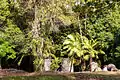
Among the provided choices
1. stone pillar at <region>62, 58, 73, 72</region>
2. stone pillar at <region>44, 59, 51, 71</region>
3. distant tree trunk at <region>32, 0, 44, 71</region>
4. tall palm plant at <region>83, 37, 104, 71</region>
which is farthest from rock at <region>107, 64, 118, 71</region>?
distant tree trunk at <region>32, 0, 44, 71</region>

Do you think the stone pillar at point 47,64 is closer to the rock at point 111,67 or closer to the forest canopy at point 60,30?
the forest canopy at point 60,30

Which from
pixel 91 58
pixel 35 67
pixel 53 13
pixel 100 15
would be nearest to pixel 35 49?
pixel 35 67

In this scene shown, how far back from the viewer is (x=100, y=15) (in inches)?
888

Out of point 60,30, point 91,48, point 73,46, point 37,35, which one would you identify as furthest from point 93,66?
point 37,35

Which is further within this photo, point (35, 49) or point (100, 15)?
point (100, 15)

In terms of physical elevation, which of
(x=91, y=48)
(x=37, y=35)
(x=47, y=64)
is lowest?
(x=47, y=64)

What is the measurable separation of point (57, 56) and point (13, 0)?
5605mm

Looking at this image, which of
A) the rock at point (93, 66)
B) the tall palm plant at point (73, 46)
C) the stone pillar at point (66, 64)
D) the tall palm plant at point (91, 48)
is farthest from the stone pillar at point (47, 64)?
the rock at point (93, 66)

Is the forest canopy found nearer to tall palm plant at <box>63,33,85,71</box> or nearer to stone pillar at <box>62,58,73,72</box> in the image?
tall palm plant at <box>63,33,85,71</box>

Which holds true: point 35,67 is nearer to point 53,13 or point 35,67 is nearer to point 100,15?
point 53,13

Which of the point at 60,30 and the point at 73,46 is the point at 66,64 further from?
the point at 60,30

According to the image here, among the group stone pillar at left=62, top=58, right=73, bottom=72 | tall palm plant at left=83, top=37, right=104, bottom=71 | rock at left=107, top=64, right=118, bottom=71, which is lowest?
rock at left=107, top=64, right=118, bottom=71

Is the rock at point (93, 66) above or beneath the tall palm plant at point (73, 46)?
beneath

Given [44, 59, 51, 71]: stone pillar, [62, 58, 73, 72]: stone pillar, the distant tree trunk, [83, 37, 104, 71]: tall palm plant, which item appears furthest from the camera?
[62, 58, 73, 72]: stone pillar
